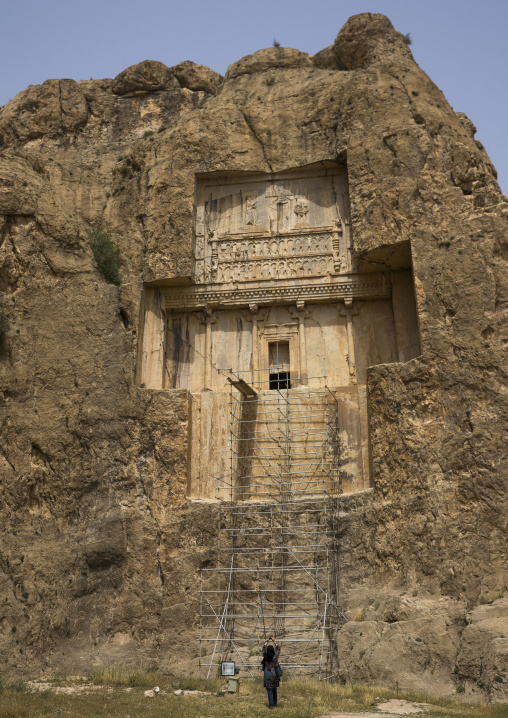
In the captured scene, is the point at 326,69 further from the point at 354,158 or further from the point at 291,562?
the point at 291,562

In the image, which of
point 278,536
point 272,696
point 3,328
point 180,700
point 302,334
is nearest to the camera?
point 272,696

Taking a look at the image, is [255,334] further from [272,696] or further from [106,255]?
[272,696]

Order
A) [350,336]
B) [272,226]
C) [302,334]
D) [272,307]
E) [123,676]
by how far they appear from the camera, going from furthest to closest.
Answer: [272,226]
[272,307]
[302,334]
[350,336]
[123,676]

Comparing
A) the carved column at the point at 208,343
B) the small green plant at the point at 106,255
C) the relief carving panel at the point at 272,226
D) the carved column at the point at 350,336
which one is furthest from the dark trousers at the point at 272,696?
the small green plant at the point at 106,255

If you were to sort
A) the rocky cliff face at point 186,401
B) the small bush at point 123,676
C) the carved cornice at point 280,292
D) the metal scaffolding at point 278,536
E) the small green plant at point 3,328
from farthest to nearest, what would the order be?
the carved cornice at point 280,292
the small green plant at point 3,328
the metal scaffolding at point 278,536
the rocky cliff face at point 186,401
the small bush at point 123,676

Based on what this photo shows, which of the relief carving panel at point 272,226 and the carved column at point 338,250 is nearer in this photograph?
the carved column at point 338,250

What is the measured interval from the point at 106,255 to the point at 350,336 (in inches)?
256

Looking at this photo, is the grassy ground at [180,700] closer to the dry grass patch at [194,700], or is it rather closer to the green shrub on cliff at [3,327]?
the dry grass patch at [194,700]

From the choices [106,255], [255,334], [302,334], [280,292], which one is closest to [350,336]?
[302,334]

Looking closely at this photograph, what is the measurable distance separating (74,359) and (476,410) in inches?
365

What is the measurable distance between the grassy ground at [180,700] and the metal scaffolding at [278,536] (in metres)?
1.58

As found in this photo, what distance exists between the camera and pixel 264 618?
17.4 meters

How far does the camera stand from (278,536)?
18.1 meters

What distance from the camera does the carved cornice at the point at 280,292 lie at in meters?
20.3
